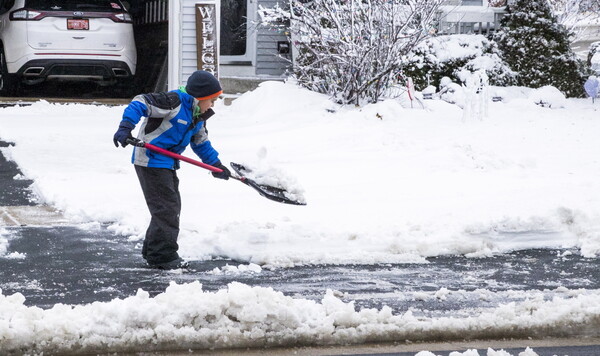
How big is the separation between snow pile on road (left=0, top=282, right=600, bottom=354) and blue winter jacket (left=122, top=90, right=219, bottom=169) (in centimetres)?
136

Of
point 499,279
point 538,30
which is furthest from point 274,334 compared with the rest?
point 538,30

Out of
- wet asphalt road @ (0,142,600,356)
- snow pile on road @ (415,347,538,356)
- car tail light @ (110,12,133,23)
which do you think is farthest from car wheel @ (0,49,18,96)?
snow pile on road @ (415,347,538,356)

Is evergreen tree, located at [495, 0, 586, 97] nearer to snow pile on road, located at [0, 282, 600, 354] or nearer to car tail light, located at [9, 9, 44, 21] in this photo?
car tail light, located at [9, 9, 44, 21]

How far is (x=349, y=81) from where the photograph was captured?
12.6 m

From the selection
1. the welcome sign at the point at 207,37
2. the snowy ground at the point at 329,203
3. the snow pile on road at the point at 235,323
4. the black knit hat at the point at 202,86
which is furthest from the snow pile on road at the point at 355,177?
the snow pile on road at the point at 235,323

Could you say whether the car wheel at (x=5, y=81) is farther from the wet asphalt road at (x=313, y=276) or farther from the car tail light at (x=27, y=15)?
the wet asphalt road at (x=313, y=276)

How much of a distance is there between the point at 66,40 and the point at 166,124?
8.29 meters

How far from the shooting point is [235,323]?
4461 mm

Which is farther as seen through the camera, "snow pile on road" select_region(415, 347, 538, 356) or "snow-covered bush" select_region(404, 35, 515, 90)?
"snow-covered bush" select_region(404, 35, 515, 90)

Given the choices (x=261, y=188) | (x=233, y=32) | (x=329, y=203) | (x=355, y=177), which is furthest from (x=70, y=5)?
(x=261, y=188)

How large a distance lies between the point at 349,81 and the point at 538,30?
3.88 metres

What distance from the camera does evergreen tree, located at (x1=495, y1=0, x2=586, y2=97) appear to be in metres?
14.9

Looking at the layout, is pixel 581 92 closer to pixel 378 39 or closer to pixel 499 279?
pixel 378 39

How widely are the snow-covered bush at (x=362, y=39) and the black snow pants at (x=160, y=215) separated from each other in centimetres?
686
